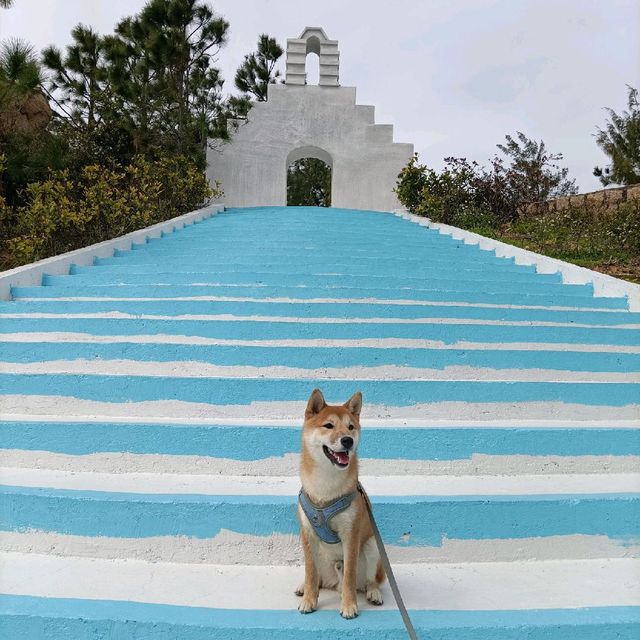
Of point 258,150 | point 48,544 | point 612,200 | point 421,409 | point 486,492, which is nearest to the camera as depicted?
point 48,544

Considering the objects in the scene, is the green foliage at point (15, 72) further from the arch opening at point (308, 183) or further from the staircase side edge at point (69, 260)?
the arch opening at point (308, 183)

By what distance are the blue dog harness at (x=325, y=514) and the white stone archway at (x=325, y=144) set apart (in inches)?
548

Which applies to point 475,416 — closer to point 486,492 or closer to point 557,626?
point 486,492

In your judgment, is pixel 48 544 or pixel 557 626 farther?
pixel 48 544

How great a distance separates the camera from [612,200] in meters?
10.9

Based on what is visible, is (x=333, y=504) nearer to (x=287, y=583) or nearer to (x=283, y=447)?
(x=287, y=583)

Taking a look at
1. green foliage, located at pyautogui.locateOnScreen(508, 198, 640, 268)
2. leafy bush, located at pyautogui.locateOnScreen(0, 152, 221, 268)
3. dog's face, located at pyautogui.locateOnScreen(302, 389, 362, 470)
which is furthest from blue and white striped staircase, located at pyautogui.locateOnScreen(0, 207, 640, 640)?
green foliage, located at pyautogui.locateOnScreen(508, 198, 640, 268)

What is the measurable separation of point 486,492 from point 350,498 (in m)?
1.03

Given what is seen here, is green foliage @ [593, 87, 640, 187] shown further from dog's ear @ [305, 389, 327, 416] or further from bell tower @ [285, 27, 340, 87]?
dog's ear @ [305, 389, 327, 416]

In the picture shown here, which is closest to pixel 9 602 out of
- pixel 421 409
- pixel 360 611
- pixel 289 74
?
pixel 360 611

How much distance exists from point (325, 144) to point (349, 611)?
14813mm

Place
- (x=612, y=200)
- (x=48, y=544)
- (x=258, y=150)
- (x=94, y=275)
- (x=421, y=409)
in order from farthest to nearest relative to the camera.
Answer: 1. (x=258, y=150)
2. (x=612, y=200)
3. (x=94, y=275)
4. (x=421, y=409)
5. (x=48, y=544)

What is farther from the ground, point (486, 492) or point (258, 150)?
point (258, 150)

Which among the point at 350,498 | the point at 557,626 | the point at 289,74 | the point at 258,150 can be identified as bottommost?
the point at 557,626
